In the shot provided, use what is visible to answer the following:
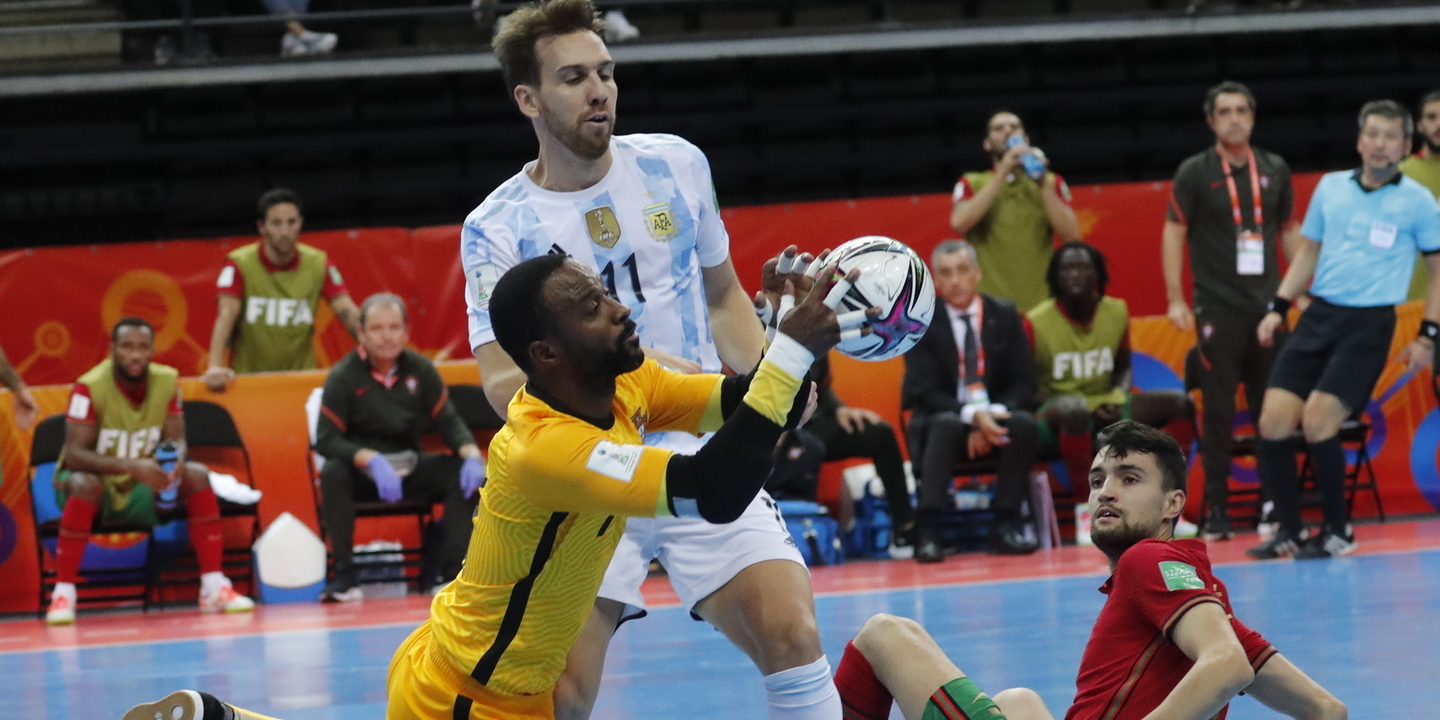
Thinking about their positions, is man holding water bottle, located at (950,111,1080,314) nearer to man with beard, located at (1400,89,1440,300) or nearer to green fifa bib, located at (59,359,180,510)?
man with beard, located at (1400,89,1440,300)

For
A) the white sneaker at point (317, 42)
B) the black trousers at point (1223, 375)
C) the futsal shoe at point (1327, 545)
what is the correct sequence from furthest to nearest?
the white sneaker at point (317, 42) < the black trousers at point (1223, 375) < the futsal shoe at point (1327, 545)

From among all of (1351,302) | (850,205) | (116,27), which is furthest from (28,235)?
(1351,302)

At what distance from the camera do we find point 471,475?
354 inches

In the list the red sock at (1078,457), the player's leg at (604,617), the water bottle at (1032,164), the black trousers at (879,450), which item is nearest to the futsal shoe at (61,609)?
the black trousers at (879,450)

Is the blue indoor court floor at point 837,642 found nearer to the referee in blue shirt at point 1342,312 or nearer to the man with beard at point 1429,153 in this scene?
the referee in blue shirt at point 1342,312

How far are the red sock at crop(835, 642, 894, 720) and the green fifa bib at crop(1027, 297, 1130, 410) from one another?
5.91m

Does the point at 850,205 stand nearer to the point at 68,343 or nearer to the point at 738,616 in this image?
the point at 68,343

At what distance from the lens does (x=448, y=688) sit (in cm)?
337

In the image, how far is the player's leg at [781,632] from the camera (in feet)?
12.1

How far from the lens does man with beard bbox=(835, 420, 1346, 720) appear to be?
3250mm

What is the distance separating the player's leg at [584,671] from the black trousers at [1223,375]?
5.93 meters

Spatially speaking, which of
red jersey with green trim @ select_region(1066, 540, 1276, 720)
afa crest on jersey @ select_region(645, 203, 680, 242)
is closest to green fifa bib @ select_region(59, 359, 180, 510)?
afa crest on jersey @ select_region(645, 203, 680, 242)

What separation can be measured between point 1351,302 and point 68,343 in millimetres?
7926

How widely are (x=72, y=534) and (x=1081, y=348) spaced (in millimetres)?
5653
